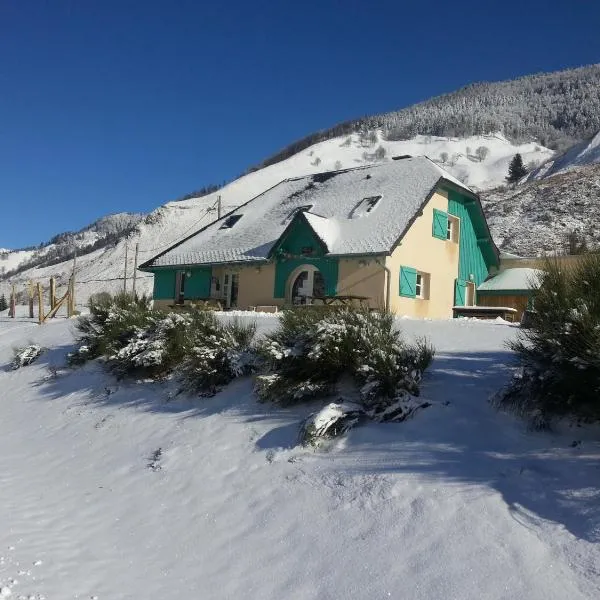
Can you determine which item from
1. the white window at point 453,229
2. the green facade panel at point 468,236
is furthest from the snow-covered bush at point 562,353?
the green facade panel at point 468,236

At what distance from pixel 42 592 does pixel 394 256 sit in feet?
53.7

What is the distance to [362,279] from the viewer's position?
64.4 feet

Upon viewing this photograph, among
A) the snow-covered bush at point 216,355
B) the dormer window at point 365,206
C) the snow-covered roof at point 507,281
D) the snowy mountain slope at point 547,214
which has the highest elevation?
the snowy mountain slope at point 547,214

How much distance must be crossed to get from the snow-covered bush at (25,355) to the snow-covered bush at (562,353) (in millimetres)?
13582

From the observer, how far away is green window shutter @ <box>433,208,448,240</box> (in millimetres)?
21656

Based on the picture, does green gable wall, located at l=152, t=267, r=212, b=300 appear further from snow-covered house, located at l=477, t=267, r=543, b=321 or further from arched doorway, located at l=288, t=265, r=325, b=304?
snow-covered house, located at l=477, t=267, r=543, b=321

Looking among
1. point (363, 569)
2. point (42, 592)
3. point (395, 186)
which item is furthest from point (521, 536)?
point (395, 186)

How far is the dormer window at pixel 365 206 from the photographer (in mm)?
21609

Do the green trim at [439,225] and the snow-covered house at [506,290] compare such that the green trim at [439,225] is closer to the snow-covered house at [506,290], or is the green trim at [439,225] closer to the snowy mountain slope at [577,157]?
the snow-covered house at [506,290]

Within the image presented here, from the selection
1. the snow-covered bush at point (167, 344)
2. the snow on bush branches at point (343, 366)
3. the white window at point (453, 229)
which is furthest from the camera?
the white window at point (453, 229)

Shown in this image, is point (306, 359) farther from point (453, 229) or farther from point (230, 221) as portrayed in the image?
point (230, 221)

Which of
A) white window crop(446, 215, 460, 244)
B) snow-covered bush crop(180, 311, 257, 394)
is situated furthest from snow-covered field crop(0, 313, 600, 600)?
white window crop(446, 215, 460, 244)

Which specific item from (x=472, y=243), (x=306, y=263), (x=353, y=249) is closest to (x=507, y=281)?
(x=472, y=243)

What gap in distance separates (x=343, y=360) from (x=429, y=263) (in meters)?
14.6
